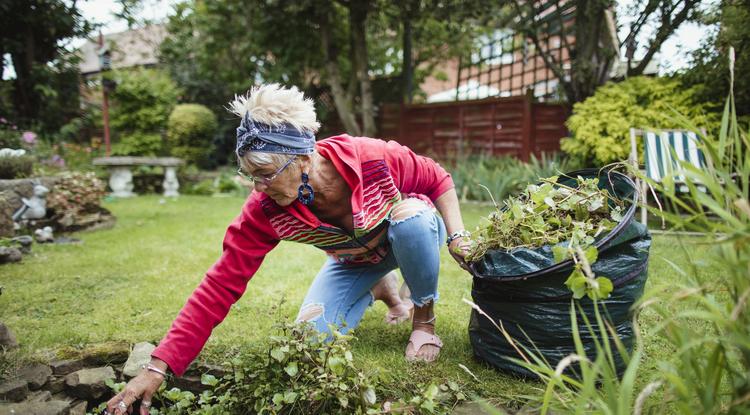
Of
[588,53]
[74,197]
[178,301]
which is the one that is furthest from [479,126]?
[178,301]

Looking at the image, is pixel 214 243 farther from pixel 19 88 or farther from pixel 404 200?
pixel 19 88

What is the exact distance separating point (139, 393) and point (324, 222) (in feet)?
2.89

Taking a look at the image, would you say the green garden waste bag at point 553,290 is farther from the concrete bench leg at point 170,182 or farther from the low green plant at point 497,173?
the concrete bench leg at point 170,182

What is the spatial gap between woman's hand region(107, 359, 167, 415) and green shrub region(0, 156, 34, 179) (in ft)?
13.7

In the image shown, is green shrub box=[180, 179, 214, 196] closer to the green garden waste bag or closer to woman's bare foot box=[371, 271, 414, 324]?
woman's bare foot box=[371, 271, 414, 324]

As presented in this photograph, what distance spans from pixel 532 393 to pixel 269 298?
1.73m

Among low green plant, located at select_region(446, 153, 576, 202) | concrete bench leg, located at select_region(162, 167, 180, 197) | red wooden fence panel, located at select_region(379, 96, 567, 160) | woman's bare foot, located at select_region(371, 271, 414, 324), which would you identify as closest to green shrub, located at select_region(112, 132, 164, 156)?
concrete bench leg, located at select_region(162, 167, 180, 197)

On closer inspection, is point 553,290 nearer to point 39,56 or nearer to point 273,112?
point 273,112

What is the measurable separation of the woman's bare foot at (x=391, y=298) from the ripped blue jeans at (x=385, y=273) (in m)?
0.08

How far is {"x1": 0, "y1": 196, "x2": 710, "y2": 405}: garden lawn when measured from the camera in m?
1.99

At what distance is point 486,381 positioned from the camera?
6.04ft

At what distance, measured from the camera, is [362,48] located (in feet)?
29.3

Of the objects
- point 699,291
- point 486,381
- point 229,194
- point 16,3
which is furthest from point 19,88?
point 699,291

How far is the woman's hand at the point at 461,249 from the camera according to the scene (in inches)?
75.8
